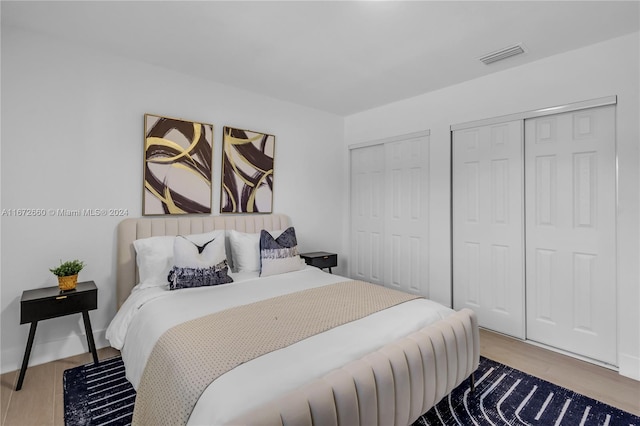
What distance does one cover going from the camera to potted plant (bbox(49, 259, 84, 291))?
7.36ft

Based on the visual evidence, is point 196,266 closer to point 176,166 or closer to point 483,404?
point 176,166

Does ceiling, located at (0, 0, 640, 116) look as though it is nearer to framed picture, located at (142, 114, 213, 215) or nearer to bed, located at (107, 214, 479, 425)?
framed picture, located at (142, 114, 213, 215)

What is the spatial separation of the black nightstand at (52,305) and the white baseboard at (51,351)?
30 cm

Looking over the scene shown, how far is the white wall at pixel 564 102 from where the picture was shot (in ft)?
7.45

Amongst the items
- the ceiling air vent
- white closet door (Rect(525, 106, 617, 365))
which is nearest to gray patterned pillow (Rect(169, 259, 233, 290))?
white closet door (Rect(525, 106, 617, 365))

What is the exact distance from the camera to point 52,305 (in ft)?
6.96

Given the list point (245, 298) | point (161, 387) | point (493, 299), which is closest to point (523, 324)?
point (493, 299)

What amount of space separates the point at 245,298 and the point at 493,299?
2.43m

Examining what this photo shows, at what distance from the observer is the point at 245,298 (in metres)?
2.19

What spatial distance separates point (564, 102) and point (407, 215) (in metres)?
1.83

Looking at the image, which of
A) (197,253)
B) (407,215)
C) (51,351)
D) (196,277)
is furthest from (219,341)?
(407,215)

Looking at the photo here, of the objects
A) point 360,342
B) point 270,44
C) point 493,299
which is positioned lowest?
point 493,299

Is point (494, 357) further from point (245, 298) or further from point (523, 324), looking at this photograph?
point (245, 298)

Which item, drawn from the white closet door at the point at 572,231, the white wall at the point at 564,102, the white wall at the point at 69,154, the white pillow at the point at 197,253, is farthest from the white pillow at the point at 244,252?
the white closet door at the point at 572,231
